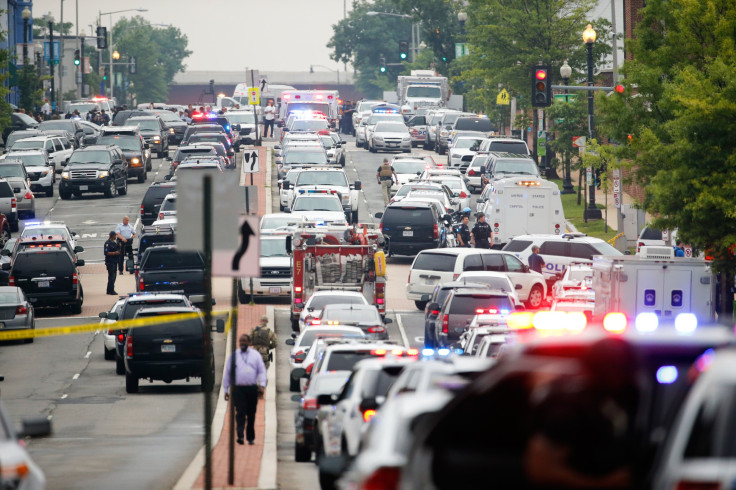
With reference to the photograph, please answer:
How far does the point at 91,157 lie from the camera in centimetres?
5606

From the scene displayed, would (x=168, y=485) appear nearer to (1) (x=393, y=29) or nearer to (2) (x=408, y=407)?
(2) (x=408, y=407)

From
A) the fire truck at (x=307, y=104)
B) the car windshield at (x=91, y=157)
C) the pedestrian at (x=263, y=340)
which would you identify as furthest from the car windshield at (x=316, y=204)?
the fire truck at (x=307, y=104)

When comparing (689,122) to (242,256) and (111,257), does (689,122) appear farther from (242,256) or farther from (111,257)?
A: (111,257)

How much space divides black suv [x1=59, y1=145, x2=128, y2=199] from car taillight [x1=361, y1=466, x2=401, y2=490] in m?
49.5

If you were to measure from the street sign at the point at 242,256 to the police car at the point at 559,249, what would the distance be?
2382cm

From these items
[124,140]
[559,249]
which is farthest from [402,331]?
[124,140]

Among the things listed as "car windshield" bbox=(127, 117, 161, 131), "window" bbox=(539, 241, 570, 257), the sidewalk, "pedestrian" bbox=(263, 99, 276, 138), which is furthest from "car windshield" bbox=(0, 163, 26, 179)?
"pedestrian" bbox=(263, 99, 276, 138)

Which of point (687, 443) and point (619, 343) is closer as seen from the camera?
point (687, 443)

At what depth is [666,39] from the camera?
3033 cm

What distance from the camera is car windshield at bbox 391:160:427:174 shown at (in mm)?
57406

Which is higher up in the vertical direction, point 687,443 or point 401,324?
point 687,443

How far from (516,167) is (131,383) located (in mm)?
28383

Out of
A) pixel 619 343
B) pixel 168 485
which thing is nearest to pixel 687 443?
pixel 619 343

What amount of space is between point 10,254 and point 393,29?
12460 cm
